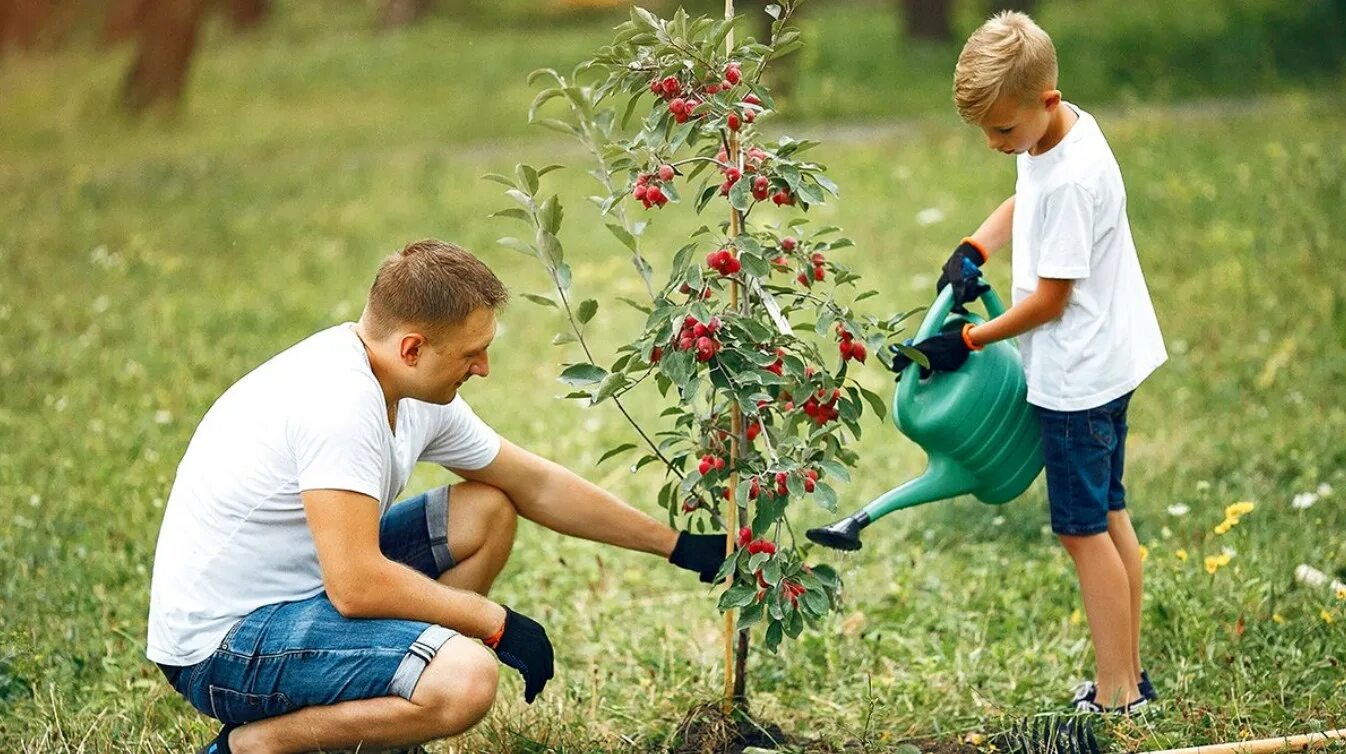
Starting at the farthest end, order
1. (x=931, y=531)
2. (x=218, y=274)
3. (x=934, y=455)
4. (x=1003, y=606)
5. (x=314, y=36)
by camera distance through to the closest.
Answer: (x=314, y=36)
(x=218, y=274)
(x=931, y=531)
(x=1003, y=606)
(x=934, y=455)

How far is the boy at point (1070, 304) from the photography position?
9.62 feet

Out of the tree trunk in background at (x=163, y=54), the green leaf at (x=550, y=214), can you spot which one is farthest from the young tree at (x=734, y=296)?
the tree trunk in background at (x=163, y=54)

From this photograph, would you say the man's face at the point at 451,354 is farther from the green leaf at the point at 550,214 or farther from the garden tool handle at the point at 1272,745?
the garden tool handle at the point at 1272,745

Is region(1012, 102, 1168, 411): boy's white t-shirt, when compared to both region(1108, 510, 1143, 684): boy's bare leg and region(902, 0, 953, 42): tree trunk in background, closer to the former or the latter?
region(1108, 510, 1143, 684): boy's bare leg

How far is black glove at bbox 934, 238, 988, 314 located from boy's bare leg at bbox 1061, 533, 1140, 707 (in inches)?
21.4

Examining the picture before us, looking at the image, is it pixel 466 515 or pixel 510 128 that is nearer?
pixel 466 515

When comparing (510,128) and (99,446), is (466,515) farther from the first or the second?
(510,128)

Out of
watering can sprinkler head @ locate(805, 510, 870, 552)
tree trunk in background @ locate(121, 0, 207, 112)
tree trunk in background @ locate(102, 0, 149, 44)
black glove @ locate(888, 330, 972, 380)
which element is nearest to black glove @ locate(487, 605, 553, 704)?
watering can sprinkler head @ locate(805, 510, 870, 552)

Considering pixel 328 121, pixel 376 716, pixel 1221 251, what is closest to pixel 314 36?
pixel 328 121

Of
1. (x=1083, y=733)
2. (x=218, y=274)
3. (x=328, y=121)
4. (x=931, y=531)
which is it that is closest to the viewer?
(x=1083, y=733)

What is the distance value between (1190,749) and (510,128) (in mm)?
9472

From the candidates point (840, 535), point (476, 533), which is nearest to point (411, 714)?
point (476, 533)

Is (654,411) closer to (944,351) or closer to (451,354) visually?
(944,351)

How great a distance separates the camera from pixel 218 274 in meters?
7.33
